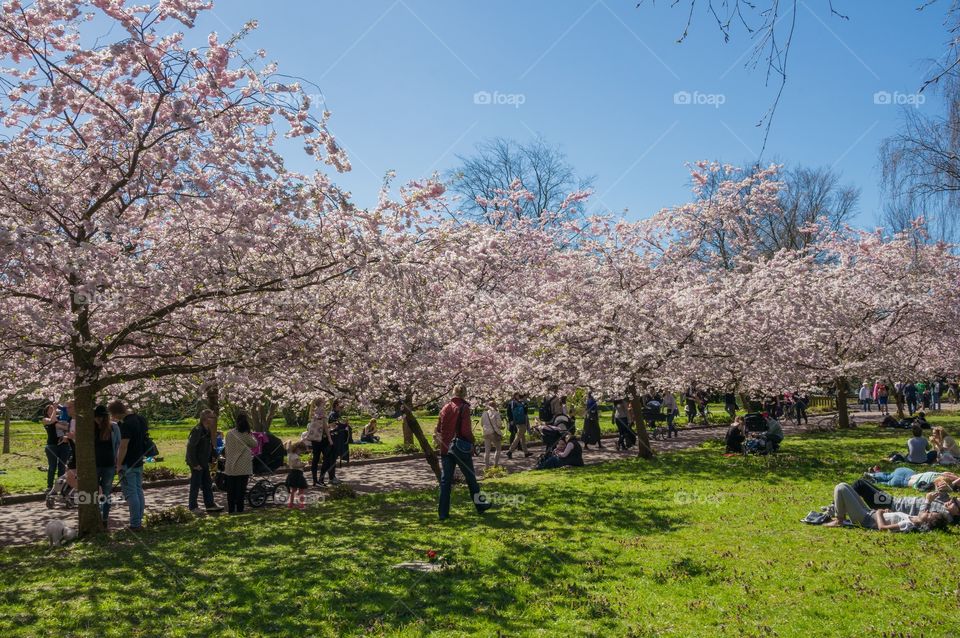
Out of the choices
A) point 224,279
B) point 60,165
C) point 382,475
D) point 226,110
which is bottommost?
point 382,475

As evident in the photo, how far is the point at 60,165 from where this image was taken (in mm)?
8406

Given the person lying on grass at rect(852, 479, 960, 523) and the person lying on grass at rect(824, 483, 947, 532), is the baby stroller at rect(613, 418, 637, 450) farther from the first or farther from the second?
the person lying on grass at rect(824, 483, 947, 532)

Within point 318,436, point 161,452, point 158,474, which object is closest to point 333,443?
point 318,436

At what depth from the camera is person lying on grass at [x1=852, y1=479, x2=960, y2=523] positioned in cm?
796

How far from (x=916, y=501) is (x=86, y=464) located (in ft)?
35.2

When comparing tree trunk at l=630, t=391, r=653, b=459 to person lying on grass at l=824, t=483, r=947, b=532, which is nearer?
person lying on grass at l=824, t=483, r=947, b=532

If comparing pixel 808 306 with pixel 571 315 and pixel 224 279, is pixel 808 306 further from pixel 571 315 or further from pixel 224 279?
pixel 224 279

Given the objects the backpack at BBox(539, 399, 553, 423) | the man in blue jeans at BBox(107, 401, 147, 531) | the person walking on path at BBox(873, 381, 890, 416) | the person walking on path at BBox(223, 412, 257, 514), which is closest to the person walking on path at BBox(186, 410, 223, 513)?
the person walking on path at BBox(223, 412, 257, 514)

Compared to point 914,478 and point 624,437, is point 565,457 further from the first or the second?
point 914,478

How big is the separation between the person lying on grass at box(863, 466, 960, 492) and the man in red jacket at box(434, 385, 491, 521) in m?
5.94

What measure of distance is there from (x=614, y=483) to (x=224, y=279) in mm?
7917

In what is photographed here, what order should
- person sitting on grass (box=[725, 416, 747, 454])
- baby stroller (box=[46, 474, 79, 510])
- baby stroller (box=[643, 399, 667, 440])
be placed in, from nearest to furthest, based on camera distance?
baby stroller (box=[46, 474, 79, 510]), person sitting on grass (box=[725, 416, 747, 454]), baby stroller (box=[643, 399, 667, 440])

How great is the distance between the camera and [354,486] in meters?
14.8

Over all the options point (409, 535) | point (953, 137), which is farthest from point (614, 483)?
point (953, 137)
